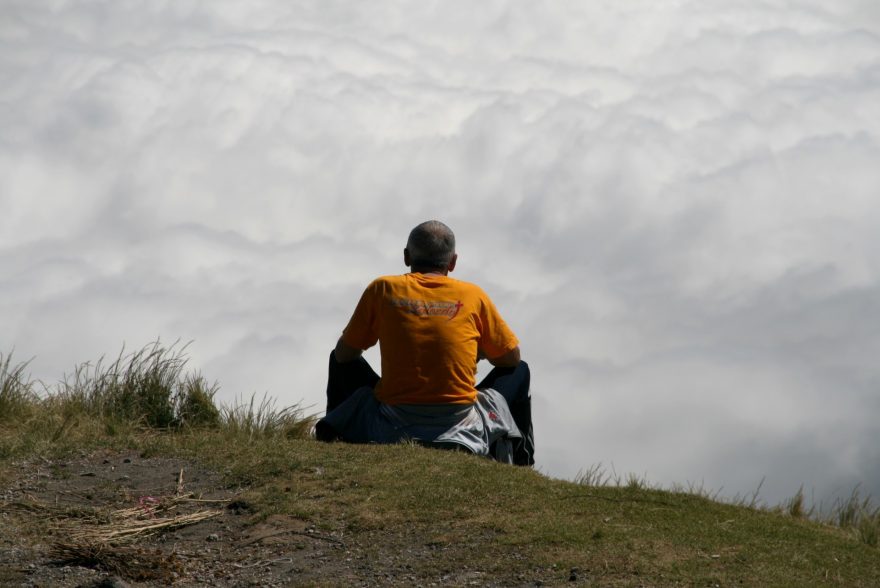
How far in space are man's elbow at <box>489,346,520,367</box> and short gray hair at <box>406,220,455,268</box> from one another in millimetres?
887

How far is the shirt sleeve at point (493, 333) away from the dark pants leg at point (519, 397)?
0.79ft

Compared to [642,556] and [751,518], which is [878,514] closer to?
[751,518]

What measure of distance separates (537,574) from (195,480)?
3170mm

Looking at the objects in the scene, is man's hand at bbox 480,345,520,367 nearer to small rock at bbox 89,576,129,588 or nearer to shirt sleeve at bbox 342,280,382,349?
shirt sleeve at bbox 342,280,382,349

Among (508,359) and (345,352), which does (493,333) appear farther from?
(345,352)

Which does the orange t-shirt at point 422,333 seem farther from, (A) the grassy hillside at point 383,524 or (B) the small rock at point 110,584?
(B) the small rock at point 110,584

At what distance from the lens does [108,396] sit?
12508 millimetres

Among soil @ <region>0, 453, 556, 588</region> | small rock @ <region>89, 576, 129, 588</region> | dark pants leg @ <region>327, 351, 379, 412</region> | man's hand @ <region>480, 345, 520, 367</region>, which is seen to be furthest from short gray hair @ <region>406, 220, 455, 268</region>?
small rock @ <region>89, 576, 129, 588</region>

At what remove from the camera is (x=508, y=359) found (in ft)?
37.8

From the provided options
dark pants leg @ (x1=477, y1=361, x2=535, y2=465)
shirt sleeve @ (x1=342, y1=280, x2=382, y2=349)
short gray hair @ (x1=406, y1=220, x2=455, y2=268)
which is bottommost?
dark pants leg @ (x1=477, y1=361, x2=535, y2=465)

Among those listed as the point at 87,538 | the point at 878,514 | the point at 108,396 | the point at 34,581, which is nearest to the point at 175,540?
the point at 87,538

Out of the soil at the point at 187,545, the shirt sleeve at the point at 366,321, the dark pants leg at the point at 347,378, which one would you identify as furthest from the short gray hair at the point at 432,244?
the soil at the point at 187,545

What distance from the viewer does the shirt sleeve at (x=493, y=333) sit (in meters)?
11.2

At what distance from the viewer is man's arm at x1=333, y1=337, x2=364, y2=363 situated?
11211 mm
